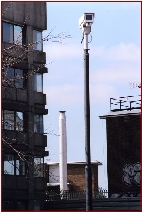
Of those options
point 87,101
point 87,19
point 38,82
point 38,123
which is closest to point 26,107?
point 38,123

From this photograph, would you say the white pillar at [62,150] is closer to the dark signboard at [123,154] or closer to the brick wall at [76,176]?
the dark signboard at [123,154]

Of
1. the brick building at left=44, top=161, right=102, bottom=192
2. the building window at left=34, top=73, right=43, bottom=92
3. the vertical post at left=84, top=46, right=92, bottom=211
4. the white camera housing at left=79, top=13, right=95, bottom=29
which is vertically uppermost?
the building window at left=34, top=73, right=43, bottom=92

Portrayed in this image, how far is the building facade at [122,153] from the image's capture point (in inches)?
1496

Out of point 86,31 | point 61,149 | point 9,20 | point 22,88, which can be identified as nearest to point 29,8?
point 9,20

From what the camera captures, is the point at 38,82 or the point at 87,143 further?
the point at 38,82

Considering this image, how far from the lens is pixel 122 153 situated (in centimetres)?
3847

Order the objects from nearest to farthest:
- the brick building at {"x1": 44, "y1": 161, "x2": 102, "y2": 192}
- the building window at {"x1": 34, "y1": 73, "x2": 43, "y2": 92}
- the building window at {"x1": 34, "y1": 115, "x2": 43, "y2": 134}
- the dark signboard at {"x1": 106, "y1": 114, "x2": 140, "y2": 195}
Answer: the dark signboard at {"x1": 106, "y1": 114, "x2": 140, "y2": 195}
the building window at {"x1": 34, "y1": 73, "x2": 43, "y2": 92}
the building window at {"x1": 34, "y1": 115, "x2": 43, "y2": 134}
the brick building at {"x1": 44, "y1": 161, "x2": 102, "y2": 192}

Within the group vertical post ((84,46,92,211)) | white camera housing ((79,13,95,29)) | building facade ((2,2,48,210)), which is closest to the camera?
vertical post ((84,46,92,211))

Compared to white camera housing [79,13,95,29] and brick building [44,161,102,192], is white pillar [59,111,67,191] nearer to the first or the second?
brick building [44,161,102,192]

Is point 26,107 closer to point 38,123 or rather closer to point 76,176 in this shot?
point 38,123

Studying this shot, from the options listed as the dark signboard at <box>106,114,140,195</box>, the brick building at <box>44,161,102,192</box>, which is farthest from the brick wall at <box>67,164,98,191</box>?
the dark signboard at <box>106,114,140,195</box>

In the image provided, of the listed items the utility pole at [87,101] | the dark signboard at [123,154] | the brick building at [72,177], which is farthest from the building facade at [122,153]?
the utility pole at [87,101]

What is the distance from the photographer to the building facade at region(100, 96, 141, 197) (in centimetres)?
3800

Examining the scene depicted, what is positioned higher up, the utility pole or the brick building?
the utility pole
